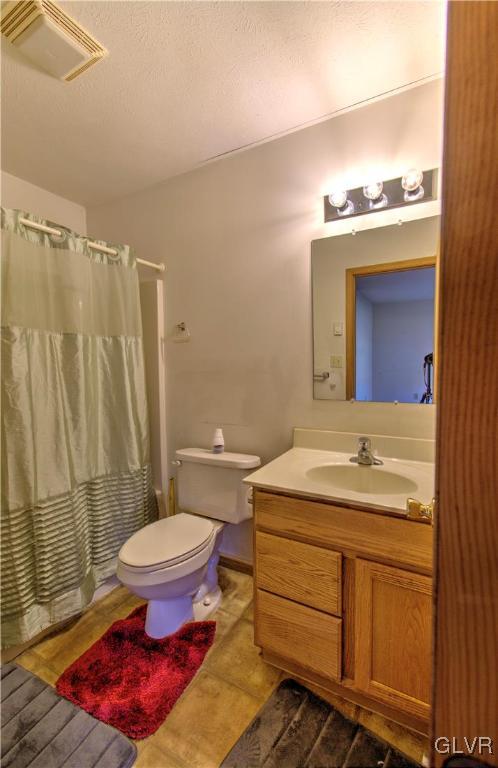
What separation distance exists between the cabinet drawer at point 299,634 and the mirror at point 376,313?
88 centimetres

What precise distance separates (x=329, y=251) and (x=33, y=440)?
1602mm

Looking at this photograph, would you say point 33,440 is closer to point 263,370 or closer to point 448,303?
point 263,370

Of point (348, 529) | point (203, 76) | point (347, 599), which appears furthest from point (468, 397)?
point (203, 76)

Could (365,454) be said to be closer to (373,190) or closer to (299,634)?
(299,634)

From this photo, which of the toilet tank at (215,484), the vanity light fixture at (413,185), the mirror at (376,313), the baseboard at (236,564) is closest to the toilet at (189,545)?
the toilet tank at (215,484)

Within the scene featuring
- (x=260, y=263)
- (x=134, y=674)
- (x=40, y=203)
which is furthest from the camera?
(x=40, y=203)

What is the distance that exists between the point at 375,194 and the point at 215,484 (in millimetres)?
1572

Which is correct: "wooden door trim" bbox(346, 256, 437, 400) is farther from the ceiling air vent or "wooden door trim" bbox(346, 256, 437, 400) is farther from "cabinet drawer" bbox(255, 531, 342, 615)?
the ceiling air vent

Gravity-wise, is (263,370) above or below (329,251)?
below

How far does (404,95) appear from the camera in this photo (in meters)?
1.35

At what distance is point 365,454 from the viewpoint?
4.55 feet

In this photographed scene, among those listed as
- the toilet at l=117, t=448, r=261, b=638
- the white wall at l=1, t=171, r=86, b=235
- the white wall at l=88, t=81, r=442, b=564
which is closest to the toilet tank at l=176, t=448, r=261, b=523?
the toilet at l=117, t=448, r=261, b=638

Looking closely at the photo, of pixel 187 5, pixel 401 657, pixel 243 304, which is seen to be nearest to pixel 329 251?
pixel 243 304

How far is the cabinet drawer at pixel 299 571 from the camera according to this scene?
1125 mm
